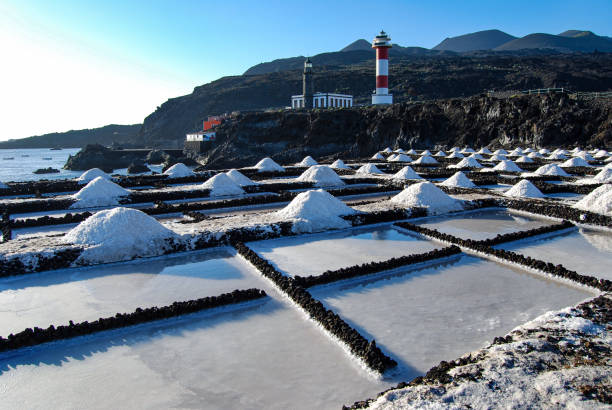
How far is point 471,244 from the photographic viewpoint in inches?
439

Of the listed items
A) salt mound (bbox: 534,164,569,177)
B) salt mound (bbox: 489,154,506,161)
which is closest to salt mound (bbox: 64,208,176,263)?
salt mound (bbox: 534,164,569,177)

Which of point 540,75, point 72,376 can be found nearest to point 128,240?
point 72,376

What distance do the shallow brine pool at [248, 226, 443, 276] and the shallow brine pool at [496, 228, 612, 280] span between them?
2547 millimetres

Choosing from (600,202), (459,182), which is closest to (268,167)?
(459,182)

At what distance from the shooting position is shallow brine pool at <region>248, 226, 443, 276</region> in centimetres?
1010

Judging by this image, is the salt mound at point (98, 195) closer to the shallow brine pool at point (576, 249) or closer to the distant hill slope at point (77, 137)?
the shallow brine pool at point (576, 249)

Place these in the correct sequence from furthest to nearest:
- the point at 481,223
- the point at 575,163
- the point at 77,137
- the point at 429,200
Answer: the point at 77,137, the point at 575,163, the point at 429,200, the point at 481,223

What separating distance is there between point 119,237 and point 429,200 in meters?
11.3

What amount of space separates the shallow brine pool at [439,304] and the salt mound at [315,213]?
430cm

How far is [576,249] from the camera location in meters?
11.1

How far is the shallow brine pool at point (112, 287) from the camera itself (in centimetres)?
755

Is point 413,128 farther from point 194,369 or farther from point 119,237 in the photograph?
point 194,369

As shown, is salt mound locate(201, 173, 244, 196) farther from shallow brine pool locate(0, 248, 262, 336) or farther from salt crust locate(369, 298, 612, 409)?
salt crust locate(369, 298, 612, 409)

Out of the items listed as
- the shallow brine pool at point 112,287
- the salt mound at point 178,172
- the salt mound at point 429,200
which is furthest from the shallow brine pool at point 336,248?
the salt mound at point 178,172
